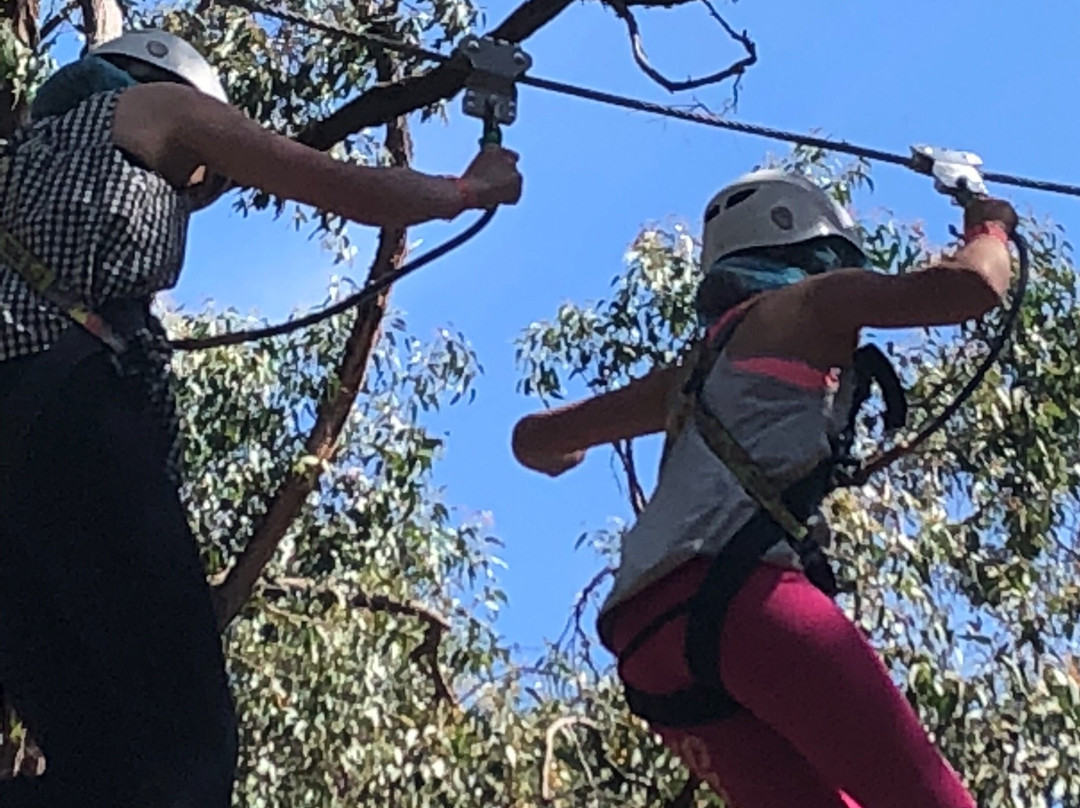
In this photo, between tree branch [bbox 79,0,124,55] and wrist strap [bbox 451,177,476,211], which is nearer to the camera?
wrist strap [bbox 451,177,476,211]

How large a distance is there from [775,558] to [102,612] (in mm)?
690

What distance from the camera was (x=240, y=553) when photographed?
5523 mm

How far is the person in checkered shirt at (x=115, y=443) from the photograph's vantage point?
1.92 m

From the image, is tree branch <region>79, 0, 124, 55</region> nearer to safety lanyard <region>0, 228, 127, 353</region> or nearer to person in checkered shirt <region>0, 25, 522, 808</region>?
person in checkered shirt <region>0, 25, 522, 808</region>

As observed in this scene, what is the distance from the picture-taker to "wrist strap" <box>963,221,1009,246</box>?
2279 mm

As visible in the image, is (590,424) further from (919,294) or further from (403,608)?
(403,608)

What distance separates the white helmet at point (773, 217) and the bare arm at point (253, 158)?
1.49 feet

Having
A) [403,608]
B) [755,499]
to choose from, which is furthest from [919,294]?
[403,608]

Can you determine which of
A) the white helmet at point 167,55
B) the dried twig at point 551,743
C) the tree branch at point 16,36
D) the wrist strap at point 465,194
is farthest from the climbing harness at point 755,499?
the dried twig at point 551,743

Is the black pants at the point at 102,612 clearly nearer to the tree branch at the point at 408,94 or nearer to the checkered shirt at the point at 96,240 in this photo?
the checkered shirt at the point at 96,240

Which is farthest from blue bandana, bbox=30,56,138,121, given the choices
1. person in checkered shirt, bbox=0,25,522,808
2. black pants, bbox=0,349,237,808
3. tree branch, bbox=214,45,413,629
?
tree branch, bbox=214,45,413,629

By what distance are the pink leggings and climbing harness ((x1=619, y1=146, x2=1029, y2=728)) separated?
0.05 feet

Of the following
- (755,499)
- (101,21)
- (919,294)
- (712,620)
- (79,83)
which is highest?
(101,21)

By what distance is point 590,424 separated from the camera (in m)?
2.56
